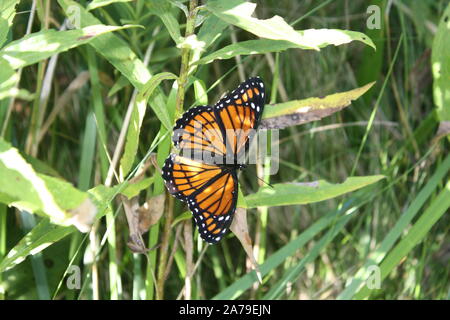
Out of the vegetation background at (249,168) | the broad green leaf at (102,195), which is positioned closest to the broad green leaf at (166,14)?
the vegetation background at (249,168)

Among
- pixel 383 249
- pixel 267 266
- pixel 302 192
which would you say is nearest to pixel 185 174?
pixel 302 192

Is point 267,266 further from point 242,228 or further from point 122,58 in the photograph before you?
point 122,58

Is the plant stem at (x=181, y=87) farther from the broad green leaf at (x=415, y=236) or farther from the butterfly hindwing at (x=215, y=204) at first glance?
the broad green leaf at (x=415, y=236)

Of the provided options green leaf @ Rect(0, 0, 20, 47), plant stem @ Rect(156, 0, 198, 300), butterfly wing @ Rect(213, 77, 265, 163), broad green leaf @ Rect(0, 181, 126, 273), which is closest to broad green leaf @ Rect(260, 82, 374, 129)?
butterfly wing @ Rect(213, 77, 265, 163)

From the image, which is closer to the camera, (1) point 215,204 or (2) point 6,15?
(2) point 6,15

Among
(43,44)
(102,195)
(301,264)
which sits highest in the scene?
(43,44)
